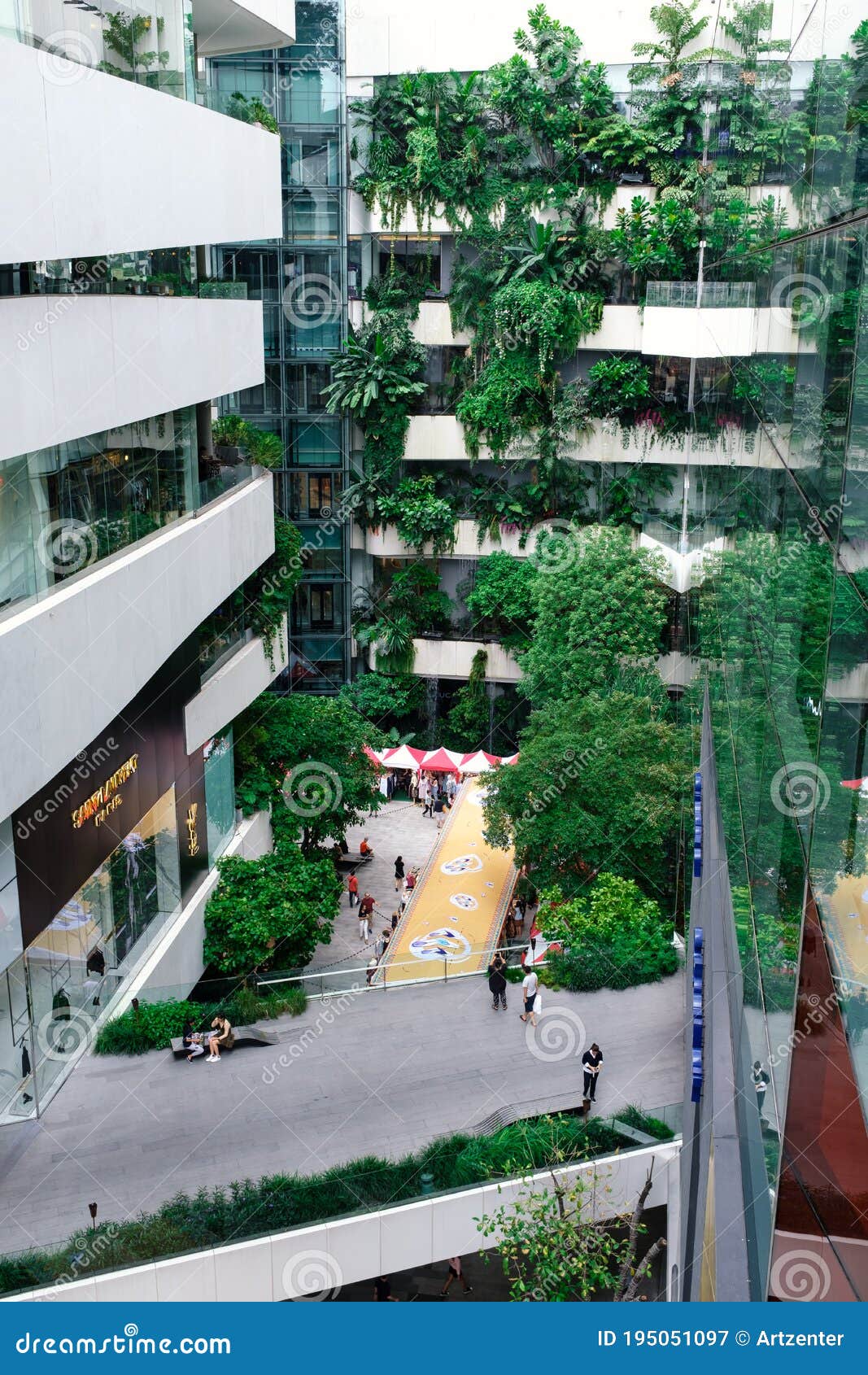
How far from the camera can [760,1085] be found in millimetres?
7992

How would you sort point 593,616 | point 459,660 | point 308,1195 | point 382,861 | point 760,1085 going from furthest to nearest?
point 459,660 → point 382,861 → point 593,616 → point 308,1195 → point 760,1085

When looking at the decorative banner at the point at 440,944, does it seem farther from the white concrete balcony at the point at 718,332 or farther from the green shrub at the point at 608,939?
the white concrete balcony at the point at 718,332

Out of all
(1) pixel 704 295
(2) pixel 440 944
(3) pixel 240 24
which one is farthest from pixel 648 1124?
(3) pixel 240 24

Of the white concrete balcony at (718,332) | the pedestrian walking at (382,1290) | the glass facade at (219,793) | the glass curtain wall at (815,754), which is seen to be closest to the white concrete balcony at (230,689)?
the glass facade at (219,793)

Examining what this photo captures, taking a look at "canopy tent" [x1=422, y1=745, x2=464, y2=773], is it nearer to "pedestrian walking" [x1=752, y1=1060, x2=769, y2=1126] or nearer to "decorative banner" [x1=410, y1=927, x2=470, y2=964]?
"decorative banner" [x1=410, y1=927, x2=470, y2=964]

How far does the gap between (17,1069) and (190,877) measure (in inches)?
237

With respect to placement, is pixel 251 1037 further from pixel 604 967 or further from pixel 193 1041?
pixel 604 967

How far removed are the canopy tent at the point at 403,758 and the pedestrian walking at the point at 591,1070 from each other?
17902 mm

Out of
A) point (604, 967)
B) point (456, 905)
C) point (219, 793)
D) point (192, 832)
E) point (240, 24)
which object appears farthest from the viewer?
point (456, 905)

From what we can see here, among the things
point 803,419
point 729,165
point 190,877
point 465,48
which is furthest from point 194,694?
point 465,48

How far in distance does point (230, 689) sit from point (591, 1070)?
9710 millimetres

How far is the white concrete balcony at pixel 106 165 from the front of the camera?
12016 millimetres

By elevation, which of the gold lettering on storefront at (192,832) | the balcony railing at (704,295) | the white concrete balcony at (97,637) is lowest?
the gold lettering on storefront at (192,832)

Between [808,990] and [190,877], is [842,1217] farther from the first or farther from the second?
[190,877]
